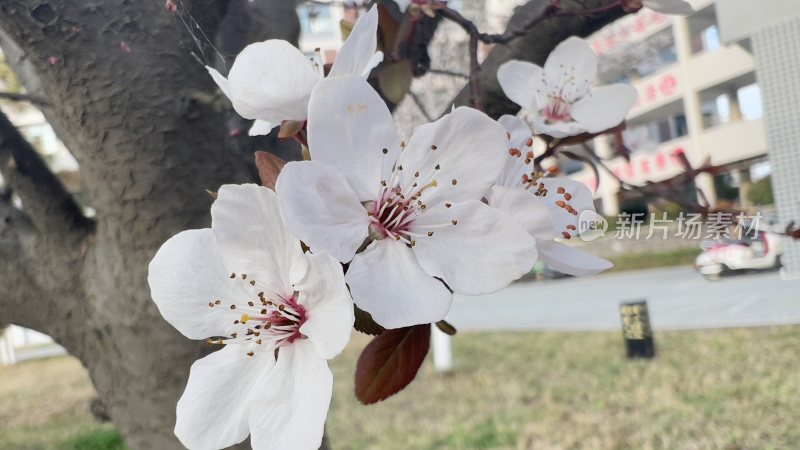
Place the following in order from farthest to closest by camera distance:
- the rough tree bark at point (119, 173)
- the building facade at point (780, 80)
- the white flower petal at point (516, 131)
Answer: the building facade at point (780, 80), the rough tree bark at point (119, 173), the white flower petal at point (516, 131)

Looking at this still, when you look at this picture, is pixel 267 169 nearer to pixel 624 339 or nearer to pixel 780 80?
pixel 780 80

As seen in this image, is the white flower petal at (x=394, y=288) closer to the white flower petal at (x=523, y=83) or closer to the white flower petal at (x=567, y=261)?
the white flower petal at (x=567, y=261)

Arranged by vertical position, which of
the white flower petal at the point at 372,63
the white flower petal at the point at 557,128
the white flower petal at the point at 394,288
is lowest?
the white flower petal at the point at 557,128

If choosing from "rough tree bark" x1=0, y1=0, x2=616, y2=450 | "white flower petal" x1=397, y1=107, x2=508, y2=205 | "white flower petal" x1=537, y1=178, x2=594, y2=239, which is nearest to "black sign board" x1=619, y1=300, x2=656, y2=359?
"rough tree bark" x1=0, y1=0, x2=616, y2=450

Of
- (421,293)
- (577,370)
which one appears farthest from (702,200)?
(577,370)

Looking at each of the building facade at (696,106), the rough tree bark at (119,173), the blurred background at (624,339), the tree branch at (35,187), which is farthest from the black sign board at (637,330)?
the tree branch at (35,187)

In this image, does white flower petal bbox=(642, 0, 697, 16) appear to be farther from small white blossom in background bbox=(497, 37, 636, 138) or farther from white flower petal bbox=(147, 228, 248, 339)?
white flower petal bbox=(147, 228, 248, 339)

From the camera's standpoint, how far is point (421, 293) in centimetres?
25

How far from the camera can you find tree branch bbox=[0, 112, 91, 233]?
811 millimetres

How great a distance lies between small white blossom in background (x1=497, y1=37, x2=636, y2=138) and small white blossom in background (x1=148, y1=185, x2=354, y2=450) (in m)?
0.23

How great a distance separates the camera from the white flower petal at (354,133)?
0.25 metres

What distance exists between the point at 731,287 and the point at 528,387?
1368mm

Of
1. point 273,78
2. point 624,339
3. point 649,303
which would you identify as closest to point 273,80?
point 273,78
